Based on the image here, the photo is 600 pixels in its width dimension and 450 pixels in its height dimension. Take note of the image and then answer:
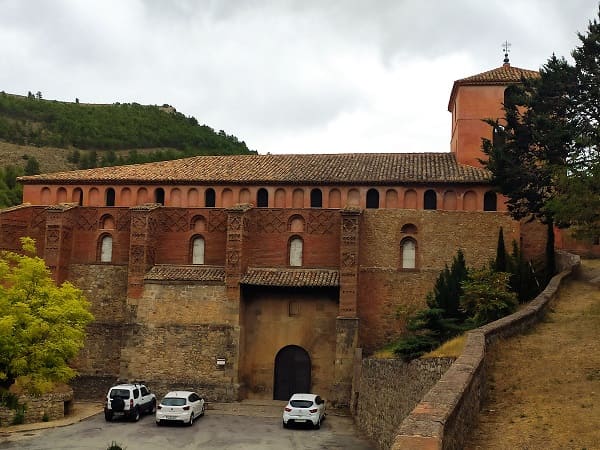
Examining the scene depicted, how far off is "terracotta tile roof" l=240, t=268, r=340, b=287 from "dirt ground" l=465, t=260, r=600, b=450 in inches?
482

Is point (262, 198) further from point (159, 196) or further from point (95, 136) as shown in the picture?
point (95, 136)

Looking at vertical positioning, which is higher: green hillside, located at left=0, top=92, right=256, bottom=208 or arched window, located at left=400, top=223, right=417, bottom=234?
green hillside, located at left=0, top=92, right=256, bottom=208

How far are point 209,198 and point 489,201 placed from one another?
13811mm

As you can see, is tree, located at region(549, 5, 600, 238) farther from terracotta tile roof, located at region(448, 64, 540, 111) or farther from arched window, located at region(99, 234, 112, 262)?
arched window, located at region(99, 234, 112, 262)

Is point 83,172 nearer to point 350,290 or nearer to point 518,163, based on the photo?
point 350,290

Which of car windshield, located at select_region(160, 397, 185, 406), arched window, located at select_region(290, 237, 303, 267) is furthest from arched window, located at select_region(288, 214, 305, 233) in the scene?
car windshield, located at select_region(160, 397, 185, 406)

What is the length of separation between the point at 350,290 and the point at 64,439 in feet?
43.1

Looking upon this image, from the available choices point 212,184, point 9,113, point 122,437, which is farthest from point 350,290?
point 9,113

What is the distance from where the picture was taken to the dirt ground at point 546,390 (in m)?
9.37

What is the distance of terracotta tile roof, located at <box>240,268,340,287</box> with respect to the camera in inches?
1180

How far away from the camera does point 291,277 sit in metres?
30.7

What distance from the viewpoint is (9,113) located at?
293 feet

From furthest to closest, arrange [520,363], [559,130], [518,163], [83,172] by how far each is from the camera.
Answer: [83,172] < [518,163] < [559,130] < [520,363]

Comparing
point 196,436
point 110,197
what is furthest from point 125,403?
point 110,197
